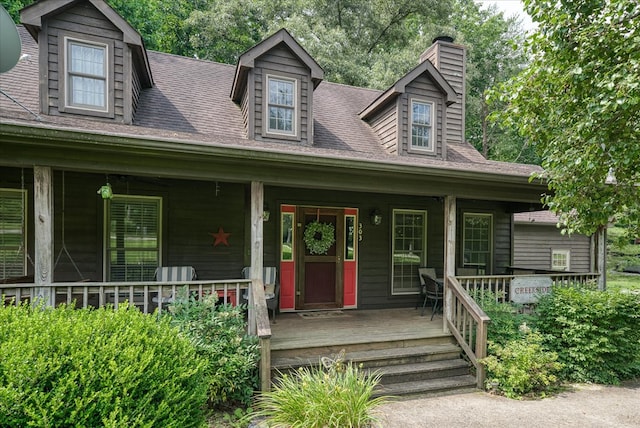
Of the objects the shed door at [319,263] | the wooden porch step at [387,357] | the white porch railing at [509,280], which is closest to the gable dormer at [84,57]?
the shed door at [319,263]

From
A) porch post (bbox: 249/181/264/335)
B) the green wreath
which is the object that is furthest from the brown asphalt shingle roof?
the green wreath

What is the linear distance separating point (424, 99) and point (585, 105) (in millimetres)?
3706

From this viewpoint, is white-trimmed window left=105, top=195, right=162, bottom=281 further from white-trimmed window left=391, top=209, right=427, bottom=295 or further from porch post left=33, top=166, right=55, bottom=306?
white-trimmed window left=391, top=209, right=427, bottom=295

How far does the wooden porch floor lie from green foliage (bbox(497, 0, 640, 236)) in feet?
8.54

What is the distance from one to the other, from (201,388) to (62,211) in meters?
4.54

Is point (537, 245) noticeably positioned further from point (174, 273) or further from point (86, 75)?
point (86, 75)

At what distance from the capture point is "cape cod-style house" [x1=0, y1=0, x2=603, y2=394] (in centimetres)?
427

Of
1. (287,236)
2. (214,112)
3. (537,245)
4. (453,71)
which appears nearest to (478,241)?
(453,71)

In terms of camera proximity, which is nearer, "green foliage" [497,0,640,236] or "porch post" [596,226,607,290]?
"green foliage" [497,0,640,236]

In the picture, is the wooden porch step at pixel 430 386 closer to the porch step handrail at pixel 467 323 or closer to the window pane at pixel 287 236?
the porch step handrail at pixel 467 323

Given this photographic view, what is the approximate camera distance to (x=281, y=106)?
6.63m

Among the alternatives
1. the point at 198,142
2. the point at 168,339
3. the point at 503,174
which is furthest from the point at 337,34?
the point at 168,339

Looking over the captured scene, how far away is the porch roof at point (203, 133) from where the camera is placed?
3.86 meters

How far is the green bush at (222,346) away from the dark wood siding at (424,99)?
4.89m
